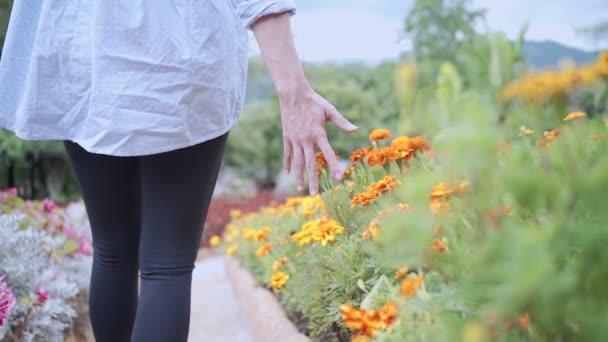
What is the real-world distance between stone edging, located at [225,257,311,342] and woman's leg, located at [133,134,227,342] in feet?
2.08

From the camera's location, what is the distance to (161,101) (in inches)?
46.2

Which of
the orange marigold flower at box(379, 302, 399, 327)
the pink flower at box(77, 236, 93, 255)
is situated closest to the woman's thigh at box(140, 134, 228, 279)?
the orange marigold flower at box(379, 302, 399, 327)

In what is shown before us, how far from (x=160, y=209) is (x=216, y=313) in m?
1.86

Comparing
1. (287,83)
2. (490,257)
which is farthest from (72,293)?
(490,257)

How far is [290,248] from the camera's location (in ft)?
7.52

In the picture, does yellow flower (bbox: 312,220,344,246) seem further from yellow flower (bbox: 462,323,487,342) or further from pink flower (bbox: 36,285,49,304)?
pink flower (bbox: 36,285,49,304)

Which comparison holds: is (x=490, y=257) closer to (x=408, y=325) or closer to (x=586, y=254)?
(x=586, y=254)

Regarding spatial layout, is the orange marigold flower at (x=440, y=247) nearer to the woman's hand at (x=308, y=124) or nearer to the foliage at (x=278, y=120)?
the woman's hand at (x=308, y=124)

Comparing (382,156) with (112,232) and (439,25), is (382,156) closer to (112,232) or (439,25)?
(112,232)

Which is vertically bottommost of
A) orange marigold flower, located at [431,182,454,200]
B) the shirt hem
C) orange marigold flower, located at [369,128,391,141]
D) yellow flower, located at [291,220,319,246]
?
yellow flower, located at [291,220,319,246]

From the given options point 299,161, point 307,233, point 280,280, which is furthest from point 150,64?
point 280,280

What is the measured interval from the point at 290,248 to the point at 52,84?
1167mm

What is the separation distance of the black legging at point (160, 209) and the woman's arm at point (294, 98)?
0.55 ft

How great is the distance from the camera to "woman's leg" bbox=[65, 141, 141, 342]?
136 cm
